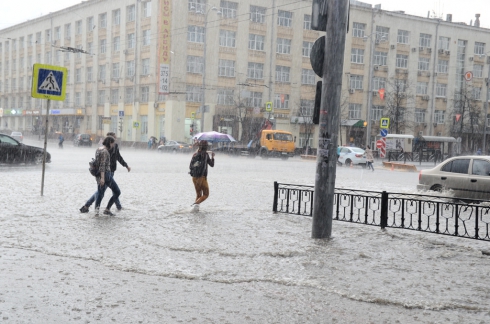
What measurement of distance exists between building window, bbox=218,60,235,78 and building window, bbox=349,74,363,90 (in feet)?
46.0

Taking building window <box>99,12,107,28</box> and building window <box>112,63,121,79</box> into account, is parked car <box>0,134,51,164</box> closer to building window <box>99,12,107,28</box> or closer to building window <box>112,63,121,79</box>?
building window <box>112,63,121,79</box>

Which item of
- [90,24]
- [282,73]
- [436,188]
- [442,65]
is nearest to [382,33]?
[442,65]

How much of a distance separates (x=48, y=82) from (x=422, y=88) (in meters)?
59.9

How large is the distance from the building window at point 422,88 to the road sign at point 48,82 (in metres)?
58.8

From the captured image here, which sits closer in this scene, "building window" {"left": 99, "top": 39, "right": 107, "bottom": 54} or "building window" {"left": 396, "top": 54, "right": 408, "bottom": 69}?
"building window" {"left": 99, "top": 39, "right": 107, "bottom": 54}

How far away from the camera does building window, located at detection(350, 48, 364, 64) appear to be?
211 feet

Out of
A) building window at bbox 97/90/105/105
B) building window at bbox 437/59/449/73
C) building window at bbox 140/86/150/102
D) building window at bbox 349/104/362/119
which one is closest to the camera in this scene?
building window at bbox 140/86/150/102

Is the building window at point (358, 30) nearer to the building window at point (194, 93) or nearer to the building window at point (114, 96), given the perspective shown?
the building window at point (194, 93)

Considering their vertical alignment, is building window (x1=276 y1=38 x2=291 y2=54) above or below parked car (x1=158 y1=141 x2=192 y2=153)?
above

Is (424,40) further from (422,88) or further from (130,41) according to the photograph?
(130,41)

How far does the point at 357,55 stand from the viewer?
64.6m

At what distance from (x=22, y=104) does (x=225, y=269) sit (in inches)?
3241

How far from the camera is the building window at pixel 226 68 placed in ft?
190

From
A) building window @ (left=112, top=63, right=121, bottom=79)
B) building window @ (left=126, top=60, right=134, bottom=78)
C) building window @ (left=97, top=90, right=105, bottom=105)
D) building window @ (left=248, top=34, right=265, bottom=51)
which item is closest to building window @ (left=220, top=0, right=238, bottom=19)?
building window @ (left=248, top=34, right=265, bottom=51)
